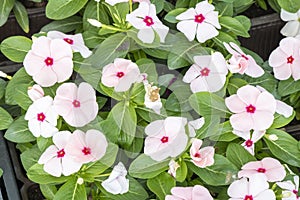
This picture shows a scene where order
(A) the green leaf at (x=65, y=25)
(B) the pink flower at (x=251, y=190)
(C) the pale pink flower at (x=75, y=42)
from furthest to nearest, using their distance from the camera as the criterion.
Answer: (A) the green leaf at (x=65, y=25)
(C) the pale pink flower at (x=75, y=42)
(B) the pink flower at (x=251, y=190)

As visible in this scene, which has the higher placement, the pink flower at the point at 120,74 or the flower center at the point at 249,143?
the pink flower at the point at 120,74

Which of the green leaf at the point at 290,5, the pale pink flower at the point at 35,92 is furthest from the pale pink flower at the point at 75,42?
the green leaf at the point at 290,5

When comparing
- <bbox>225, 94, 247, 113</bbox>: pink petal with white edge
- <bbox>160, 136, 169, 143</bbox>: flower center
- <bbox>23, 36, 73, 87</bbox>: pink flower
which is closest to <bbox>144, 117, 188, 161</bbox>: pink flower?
<bbox>160, 136, 169, 143</bbox>: flower center

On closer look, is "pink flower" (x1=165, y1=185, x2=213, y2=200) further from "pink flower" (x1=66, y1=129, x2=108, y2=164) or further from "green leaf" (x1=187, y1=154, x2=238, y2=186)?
"pink flower" (x1=66, y1=129, x2=108, y2=164)

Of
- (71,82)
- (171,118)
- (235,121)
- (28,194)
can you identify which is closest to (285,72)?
(235,121)

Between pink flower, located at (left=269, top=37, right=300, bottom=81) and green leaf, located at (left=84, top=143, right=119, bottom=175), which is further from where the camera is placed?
pink flower, located at (left=269, top=37, right=300, bottom=81)

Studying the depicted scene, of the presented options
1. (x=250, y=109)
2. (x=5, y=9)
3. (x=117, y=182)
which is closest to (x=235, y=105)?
(x=250, y=109)

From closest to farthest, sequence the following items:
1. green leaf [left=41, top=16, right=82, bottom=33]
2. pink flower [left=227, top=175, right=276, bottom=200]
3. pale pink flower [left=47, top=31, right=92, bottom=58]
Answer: pink flower [left=227, top=175, right=276, bottom=200]
pale pink flower [left=47, top=31, right=92, bottom=58]
green leaf [left=41, top=16, right=82, bottom=33]

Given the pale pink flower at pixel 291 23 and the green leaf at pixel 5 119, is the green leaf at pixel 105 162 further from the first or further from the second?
the pale pink flower at pixel 291 23

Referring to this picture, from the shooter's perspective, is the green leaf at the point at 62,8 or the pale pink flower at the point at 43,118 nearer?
the pale pink flower at the point at 43,118
